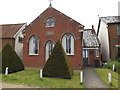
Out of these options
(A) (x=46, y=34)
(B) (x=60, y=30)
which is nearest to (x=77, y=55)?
(B) (x=60, y=30)

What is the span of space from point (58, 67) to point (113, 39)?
13.7 meters

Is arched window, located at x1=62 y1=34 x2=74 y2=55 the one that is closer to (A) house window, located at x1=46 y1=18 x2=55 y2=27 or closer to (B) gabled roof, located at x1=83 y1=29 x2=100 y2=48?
(A) house window, located at x1=46 y1=18 x2=55 y2=27

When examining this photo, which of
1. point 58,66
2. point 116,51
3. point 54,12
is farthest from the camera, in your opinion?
point 116,51

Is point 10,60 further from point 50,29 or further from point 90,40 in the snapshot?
point 90,40

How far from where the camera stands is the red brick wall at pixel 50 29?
634 inches

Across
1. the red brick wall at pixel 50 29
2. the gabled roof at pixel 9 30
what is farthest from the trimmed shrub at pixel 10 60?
the gabled roof at pixel 9 30

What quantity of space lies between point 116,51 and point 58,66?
43.1 ft

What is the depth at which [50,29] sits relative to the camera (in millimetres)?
17391

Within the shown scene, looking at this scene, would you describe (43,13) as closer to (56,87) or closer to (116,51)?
(56,87)

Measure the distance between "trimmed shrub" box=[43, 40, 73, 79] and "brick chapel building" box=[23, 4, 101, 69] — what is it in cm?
454

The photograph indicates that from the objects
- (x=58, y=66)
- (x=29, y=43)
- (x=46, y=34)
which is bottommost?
(x=58, y=66)

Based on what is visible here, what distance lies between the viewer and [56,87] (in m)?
8.70

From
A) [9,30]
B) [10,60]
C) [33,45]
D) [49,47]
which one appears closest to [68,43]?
[49,47]

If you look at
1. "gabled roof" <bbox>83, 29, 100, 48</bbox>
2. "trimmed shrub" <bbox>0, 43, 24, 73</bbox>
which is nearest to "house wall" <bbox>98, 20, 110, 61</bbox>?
"gabled roof" <bbox>83, 29, 100, 48</bbox>
